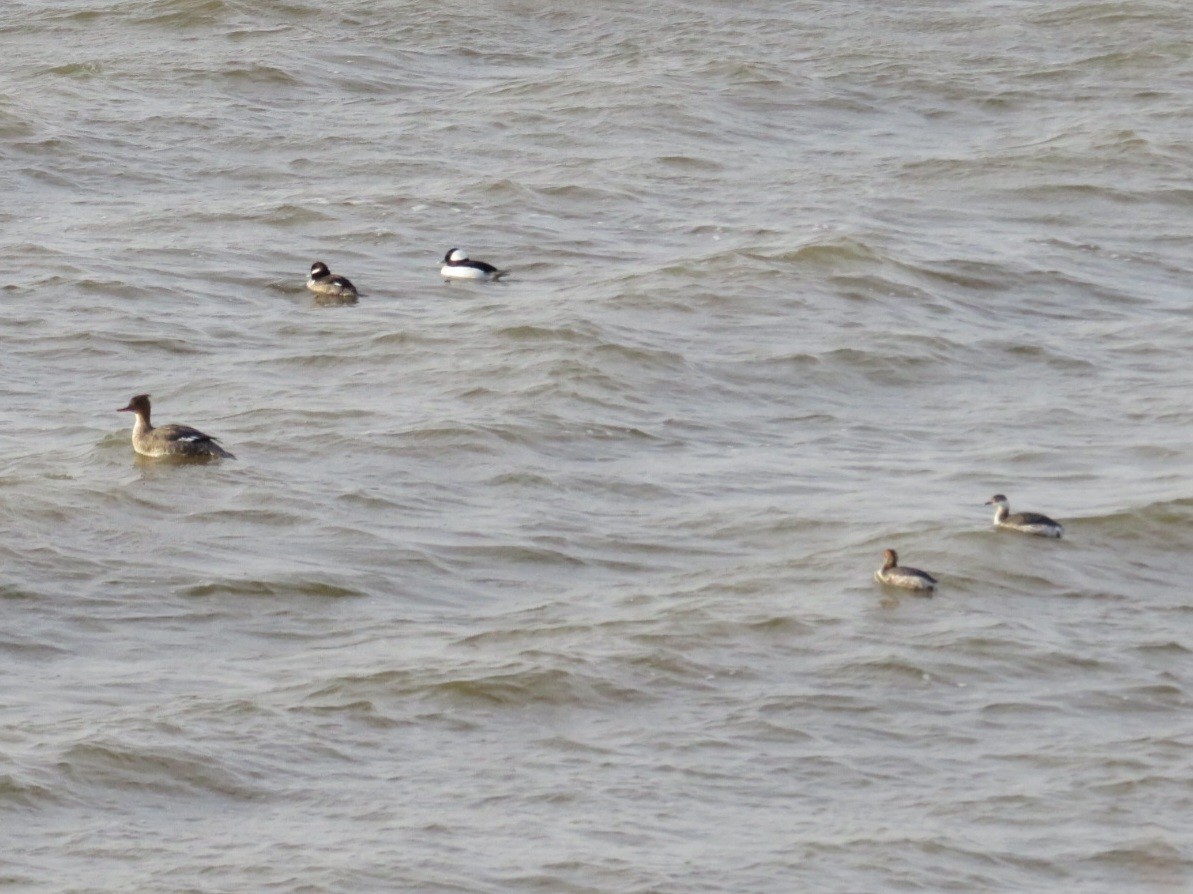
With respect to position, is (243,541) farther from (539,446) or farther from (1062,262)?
(1062,262)

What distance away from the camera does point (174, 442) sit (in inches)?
637

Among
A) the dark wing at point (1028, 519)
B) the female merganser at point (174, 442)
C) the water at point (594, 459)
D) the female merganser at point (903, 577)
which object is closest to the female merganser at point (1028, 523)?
the dark wing at point (1028, 519)

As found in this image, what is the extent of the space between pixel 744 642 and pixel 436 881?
3.22 metres

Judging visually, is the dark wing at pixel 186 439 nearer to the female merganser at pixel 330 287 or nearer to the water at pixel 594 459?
the water at pixel 594 459

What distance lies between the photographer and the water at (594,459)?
11.5 metres

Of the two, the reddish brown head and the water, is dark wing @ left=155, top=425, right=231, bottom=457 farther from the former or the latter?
the reddish brown head

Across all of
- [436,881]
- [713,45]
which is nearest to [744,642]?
[436,881]

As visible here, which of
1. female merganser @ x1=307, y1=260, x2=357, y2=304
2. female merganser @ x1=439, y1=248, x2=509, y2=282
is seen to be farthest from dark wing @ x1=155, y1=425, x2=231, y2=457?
female merganser @ x1=439, y1=248, x2=509, y2=282

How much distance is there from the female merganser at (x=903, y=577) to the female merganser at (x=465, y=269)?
24.0ft

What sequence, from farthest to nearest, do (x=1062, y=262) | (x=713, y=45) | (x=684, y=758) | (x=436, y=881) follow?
(x=713, y=45)
(x=1062, y=262)
(x=684, y=758)
(x=436, y=881)

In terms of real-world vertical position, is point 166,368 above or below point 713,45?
below

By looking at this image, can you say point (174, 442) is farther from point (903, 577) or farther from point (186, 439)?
point (903, 577)

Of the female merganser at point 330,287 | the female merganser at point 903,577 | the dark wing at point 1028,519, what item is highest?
the dark wing at point 1028,519

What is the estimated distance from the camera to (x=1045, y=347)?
1906 centimetres
